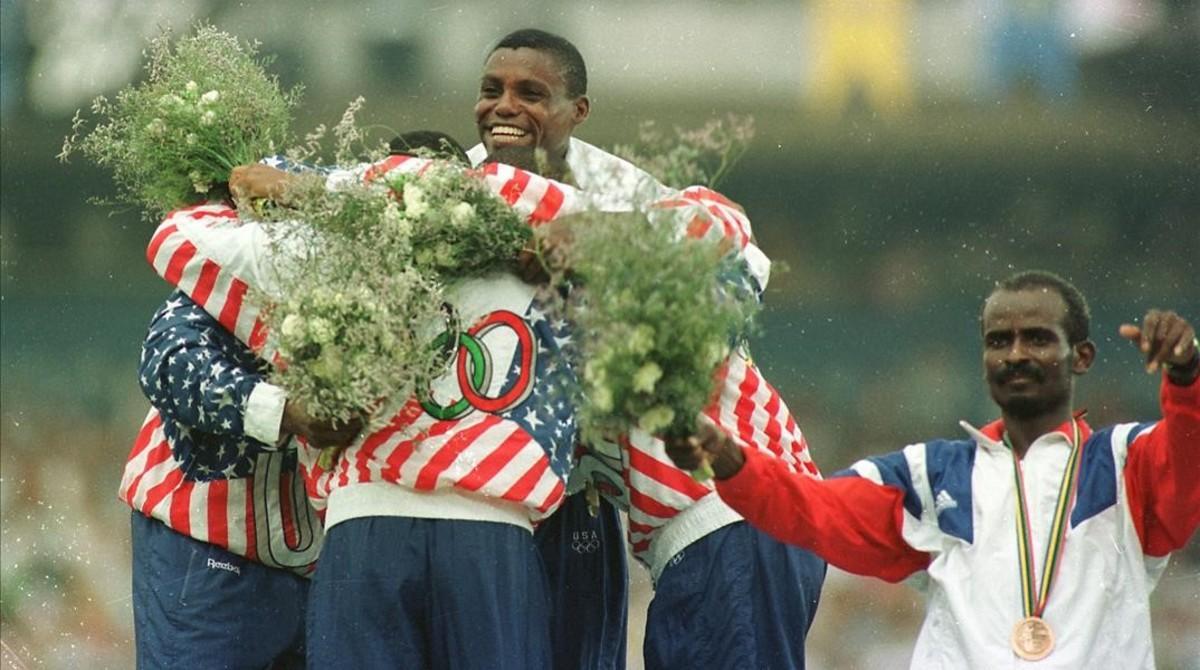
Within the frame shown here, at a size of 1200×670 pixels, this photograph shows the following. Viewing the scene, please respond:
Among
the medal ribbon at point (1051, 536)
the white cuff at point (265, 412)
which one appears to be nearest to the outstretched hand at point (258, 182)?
the white cuff at point (265, 412)

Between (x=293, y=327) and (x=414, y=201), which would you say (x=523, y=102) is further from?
(x=293, y=327)

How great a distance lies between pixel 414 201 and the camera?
393 cm

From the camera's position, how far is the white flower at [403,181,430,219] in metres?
3.91

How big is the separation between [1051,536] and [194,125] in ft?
5.49

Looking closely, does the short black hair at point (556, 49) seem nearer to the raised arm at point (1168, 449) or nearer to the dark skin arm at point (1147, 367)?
the dark skin arm at point (1147, 367)

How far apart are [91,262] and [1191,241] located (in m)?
3.31

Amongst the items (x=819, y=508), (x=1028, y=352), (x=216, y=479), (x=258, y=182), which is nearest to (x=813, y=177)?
(x=216, y=479)

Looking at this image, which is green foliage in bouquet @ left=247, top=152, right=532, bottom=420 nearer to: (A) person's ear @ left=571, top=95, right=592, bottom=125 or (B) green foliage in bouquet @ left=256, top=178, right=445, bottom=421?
(B) green foliage in bouquet @ left=256, top=178, right=445, bottom=421

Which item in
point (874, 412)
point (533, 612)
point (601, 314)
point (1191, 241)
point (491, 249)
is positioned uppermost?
point (1191, 241)

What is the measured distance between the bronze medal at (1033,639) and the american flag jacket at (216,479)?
1.35 meters

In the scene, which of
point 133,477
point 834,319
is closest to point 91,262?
point 834,319

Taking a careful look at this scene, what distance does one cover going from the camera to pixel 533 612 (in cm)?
397

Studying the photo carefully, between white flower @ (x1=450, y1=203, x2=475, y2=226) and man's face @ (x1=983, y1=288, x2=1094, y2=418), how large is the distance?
33.6 inches

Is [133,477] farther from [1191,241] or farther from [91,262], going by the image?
[1191,241]
